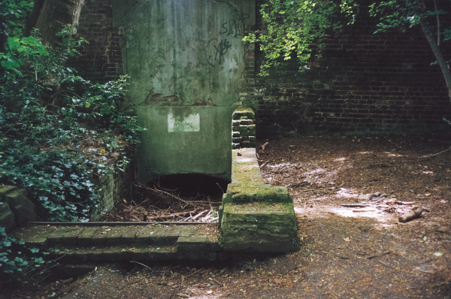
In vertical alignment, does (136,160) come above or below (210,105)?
below

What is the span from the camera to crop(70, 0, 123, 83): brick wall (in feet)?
20.7

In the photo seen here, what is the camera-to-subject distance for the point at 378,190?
3.68 meters

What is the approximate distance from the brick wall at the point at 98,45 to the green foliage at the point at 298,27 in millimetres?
2936

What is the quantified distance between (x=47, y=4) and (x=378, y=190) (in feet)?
17.0

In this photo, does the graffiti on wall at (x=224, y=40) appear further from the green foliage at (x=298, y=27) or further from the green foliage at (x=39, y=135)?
the green foliage at (x=39, y=135)

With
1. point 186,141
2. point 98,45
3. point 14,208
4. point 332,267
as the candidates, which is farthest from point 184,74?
point 332,267

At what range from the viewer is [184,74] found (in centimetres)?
651

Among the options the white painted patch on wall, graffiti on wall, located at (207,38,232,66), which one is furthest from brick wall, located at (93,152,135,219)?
graffiti on wall, located at (207,38,232,66)

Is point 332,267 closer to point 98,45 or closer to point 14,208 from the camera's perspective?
point 14,208

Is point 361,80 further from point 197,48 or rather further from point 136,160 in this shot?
point 136,160

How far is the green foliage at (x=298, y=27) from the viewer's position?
5.56 metres

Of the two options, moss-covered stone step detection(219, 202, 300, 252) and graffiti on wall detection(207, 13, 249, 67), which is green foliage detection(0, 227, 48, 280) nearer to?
moss-covered stone step detection(219, 202, 300, 252)

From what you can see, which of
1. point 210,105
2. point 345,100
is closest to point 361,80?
point 345,100

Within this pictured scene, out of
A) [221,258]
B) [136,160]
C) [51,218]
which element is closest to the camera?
[221,258]
